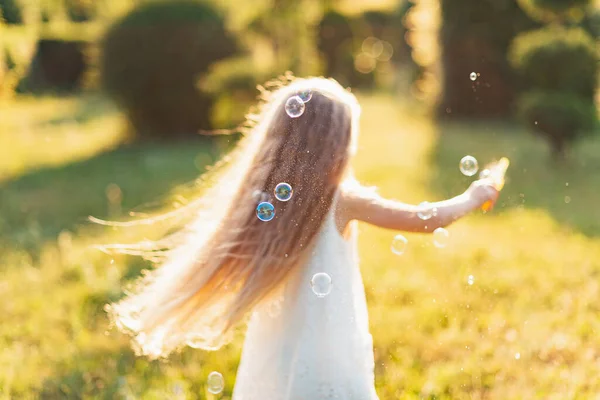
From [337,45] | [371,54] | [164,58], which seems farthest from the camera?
[371,54]

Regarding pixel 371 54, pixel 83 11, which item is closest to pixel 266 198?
pixel 83 11

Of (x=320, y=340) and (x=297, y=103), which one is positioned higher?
(x=297, y=103)

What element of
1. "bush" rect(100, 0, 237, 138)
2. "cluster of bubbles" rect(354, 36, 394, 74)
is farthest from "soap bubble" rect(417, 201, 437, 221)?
"cluster of bubbles" rect(354, 36, 394, 74)

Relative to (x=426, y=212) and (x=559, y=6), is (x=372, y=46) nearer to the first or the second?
(x=559, y=6)

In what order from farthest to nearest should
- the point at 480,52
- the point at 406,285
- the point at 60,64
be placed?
the point at 60,64, the point at 480,52, the point at 406,285

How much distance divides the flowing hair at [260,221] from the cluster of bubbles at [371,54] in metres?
20.2

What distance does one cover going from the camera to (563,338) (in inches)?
184

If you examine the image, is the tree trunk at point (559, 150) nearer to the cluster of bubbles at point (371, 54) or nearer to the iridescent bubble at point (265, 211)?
the iridescent bubble at point (265, 211)

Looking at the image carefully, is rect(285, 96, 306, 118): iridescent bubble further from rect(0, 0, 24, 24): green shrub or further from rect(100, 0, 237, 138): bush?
rect(100, 0, 237, 138): bush

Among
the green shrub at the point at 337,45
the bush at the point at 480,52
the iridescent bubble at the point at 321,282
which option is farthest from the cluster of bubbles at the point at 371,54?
the iridescent bubble at the point at 321,282

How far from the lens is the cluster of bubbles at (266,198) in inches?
117

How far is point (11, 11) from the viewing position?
561 centimetres

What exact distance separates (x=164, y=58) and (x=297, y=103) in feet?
32.7

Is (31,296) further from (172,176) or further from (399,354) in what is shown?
(172,176)
